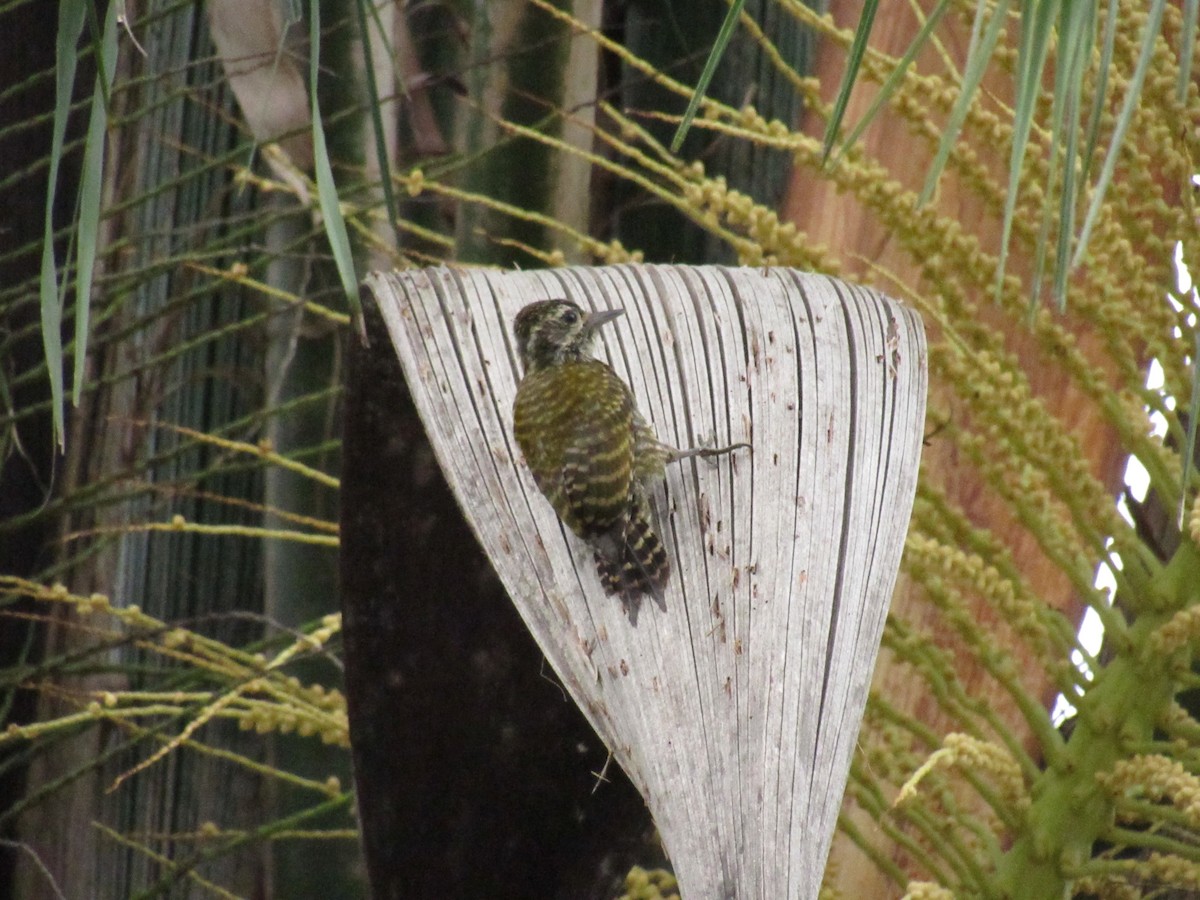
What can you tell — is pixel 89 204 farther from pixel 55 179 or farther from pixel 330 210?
pixel 330 210

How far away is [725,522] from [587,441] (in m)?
0.78

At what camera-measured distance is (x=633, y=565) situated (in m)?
1.14

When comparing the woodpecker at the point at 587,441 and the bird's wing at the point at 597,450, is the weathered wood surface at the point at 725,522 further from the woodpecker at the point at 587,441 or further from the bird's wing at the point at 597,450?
the bird's wing at the point at 597,450

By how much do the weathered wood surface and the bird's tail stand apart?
0.01 meters

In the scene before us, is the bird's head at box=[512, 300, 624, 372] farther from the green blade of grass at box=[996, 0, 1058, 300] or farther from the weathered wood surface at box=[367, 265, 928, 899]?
the green blade of grass at box=[996, 0, 1058, 300]

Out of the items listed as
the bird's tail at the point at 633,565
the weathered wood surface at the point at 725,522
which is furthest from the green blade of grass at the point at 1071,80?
the bird's tail at the point at 633,565

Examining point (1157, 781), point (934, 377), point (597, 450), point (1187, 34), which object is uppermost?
point (1187, 34)

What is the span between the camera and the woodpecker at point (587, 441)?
1245mm

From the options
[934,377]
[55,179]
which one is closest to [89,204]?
[55,179]

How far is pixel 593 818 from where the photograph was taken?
138 cm

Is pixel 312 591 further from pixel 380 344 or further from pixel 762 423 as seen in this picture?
pixel 762 423

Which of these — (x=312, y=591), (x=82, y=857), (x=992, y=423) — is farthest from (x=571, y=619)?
(x=82, y=857)

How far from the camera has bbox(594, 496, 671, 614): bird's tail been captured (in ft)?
3.46

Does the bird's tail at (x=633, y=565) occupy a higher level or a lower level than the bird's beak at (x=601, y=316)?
lower
